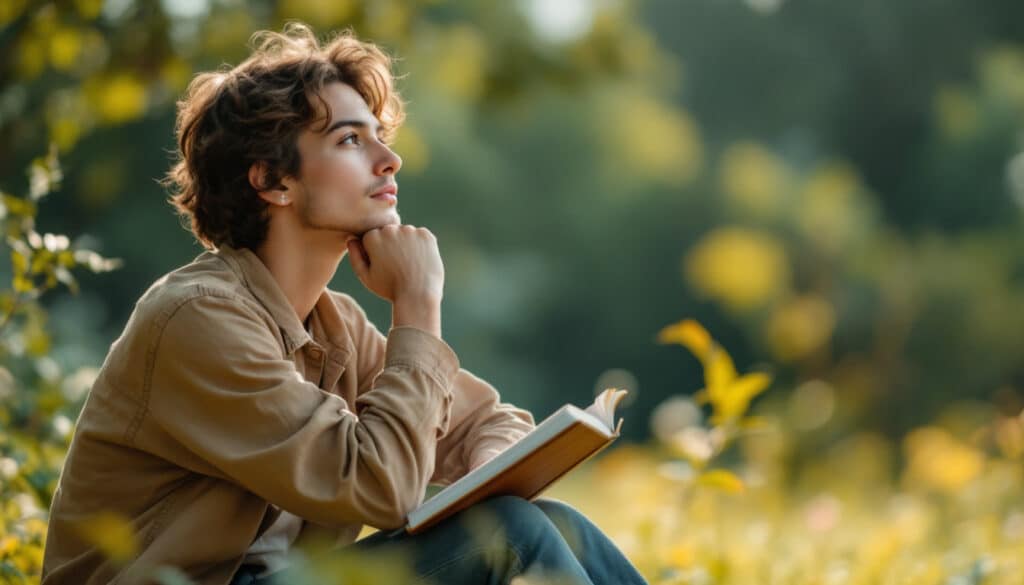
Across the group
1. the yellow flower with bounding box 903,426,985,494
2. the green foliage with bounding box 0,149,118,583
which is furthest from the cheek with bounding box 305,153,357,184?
the yellow flower with bounding box 903,426,985,494

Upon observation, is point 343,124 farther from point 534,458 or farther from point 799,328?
point 799,328

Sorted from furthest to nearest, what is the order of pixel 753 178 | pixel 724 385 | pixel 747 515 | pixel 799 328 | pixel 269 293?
pixel 753 178
pixel 799 328
pixel 747 515
pixel 724 385
pixel 269 293

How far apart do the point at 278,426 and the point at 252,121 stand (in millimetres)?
754

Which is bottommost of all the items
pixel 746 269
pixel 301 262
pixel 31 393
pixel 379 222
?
pixel 31 393

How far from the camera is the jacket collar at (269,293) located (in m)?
2.57

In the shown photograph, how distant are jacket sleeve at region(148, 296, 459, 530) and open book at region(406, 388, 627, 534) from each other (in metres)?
0.08

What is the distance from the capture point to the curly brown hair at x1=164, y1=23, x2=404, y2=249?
2779mm

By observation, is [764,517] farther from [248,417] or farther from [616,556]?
[248,417]

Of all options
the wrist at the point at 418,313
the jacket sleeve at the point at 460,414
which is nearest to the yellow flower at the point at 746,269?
the jacket sleeve at the point at 460,414

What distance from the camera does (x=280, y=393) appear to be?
2.33m

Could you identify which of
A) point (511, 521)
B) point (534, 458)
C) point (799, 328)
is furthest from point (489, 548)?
point (799, 328)

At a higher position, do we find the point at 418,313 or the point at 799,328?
the point at 799,328

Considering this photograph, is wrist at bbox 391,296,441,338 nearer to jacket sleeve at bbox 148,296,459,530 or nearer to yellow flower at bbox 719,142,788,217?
jacket sleeve at bbox 148,296,459,530

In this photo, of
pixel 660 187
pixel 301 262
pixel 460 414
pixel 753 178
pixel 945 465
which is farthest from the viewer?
pixel 660 187
